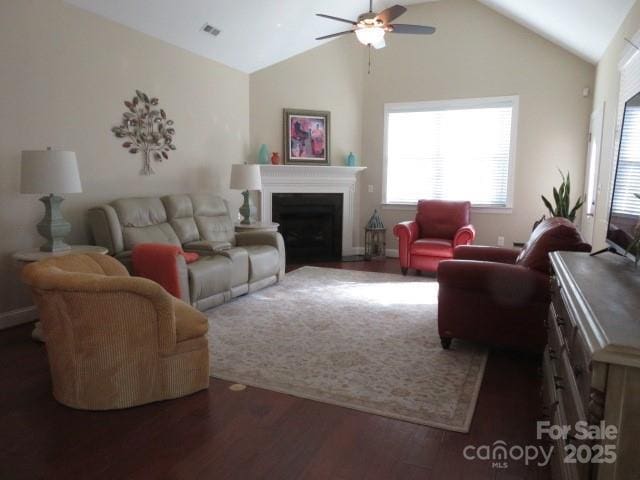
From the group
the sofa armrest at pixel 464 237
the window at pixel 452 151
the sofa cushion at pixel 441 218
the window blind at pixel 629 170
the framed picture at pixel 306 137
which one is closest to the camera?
the window blind at pixel 629 170

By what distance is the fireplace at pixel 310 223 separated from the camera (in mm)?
6600

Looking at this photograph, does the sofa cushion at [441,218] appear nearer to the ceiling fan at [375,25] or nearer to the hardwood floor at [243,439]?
the ceiling fan at [375,25]

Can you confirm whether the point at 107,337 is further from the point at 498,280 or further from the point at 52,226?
the point at 498,280

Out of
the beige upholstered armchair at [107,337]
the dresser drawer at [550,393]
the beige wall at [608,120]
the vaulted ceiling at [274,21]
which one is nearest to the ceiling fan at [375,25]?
the vaulted ceiling at [274,21]

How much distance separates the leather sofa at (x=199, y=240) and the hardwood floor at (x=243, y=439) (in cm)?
144

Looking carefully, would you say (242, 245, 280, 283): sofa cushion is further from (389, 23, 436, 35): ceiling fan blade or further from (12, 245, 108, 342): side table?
(389, 23, 436, 35): ceiling fan blade

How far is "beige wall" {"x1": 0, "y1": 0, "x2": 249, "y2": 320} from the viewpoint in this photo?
356 centimetres

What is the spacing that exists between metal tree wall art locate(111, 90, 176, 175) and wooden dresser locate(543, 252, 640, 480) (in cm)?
421

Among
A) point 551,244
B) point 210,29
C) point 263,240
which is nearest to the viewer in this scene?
point 551,244

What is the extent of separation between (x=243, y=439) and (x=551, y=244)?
6.98 ft

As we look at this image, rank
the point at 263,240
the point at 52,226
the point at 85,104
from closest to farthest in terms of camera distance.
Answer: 1. the point at 52,226
2. the point at 85,104
3. the point at 263,240

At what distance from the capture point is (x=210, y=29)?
5.01m

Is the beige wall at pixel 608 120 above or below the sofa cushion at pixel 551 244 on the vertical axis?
above

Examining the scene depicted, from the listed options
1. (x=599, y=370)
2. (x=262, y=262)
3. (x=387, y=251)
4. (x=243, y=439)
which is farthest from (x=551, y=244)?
(x=387, y=251)
